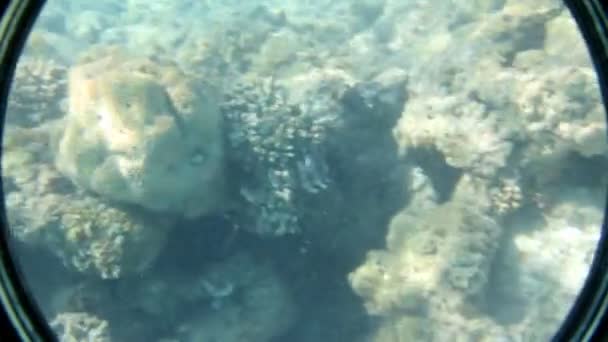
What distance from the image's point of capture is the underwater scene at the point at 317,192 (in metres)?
6.90

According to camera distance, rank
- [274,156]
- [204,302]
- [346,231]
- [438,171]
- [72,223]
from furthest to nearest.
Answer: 1. [346,231]
2. [438,171]
3. [204,302]
4. [274,156]
5. [72,223]

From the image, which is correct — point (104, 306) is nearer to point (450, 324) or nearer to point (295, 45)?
point (450, 324)

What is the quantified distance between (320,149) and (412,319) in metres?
2.68

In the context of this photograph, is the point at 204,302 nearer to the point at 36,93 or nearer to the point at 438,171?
the point at 438,171

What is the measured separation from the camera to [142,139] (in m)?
6.95

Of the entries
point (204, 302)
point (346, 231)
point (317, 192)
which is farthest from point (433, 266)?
point (204, 302)

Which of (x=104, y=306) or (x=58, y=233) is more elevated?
(x=58, y=233)

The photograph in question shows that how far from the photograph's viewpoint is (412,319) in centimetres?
736

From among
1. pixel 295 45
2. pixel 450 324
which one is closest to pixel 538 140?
pixel 450 324

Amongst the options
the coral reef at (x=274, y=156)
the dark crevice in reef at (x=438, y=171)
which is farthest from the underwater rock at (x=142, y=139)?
the dark crevice in reef at (x=438, y=171)

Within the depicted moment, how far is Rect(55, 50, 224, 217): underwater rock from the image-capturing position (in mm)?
7000

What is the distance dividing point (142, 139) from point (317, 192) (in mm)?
2540

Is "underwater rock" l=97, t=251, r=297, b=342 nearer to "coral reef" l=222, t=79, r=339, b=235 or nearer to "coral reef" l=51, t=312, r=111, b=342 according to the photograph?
"coral reef" l=51, t=312, r=111, b=342

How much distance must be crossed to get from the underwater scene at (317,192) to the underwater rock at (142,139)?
1.0 inches
